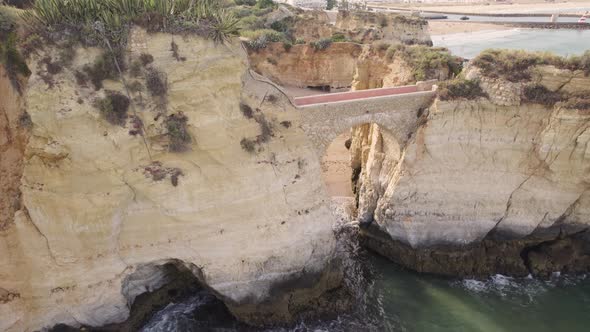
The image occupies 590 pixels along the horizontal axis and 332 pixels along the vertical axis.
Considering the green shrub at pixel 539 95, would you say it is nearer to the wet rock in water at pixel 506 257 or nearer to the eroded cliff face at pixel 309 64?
the wet rock in water at pixel 506 257

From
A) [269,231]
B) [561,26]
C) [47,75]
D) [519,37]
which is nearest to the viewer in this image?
[47,75]

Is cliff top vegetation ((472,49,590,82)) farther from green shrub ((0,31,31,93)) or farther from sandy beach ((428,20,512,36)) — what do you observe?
sandy beach ((428,20,512,36))

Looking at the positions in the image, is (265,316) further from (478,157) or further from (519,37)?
(519,37)

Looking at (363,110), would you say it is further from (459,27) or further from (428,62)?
(459,27)

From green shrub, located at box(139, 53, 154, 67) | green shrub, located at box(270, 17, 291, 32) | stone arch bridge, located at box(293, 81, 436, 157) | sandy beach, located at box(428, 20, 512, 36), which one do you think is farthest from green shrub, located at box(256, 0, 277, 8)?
green shrub, located at box(139, 53, 154, 67)

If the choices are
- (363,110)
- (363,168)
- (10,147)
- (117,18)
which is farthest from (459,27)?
(10,147)

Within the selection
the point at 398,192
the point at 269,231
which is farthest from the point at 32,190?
the point at 398,192
